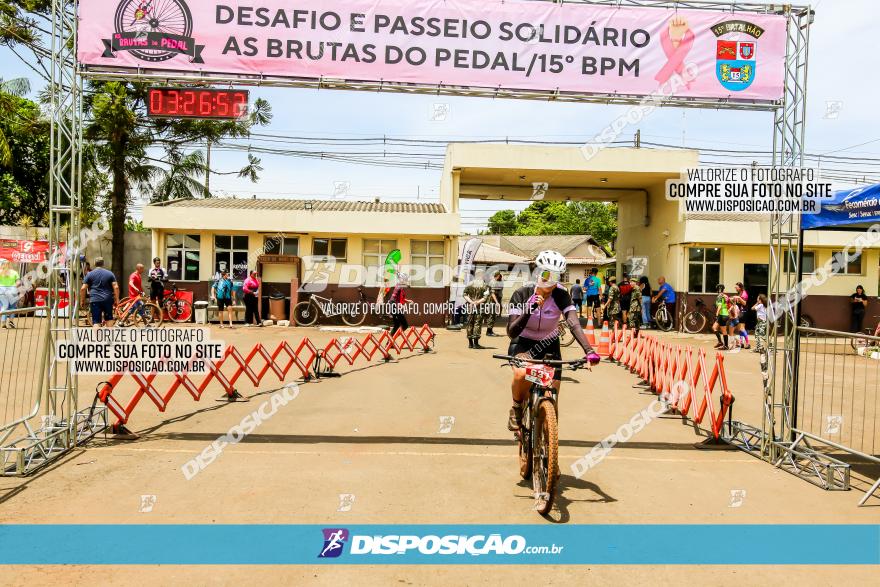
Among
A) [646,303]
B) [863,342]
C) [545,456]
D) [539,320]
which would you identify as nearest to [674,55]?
[539,320]

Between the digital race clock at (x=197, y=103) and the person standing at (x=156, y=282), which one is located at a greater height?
the digital race clock at (x=197, y=103)

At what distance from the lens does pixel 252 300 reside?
22203 mm

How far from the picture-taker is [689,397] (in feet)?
31.7

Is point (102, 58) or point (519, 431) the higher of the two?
point (102, 58)

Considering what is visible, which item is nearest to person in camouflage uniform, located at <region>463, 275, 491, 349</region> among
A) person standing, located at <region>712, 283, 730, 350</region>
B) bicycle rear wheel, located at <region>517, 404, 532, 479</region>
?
person standing, located at <region>712, 283, 730, 350</region>

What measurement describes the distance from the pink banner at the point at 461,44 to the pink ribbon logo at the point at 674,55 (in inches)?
0.5

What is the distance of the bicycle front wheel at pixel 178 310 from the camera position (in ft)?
71.1

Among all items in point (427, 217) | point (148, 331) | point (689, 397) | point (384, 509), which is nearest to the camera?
point (384, 509)

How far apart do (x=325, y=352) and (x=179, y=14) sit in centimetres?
640

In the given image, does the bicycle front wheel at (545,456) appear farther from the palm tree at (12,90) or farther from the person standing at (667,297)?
the palm tree at (12,90)

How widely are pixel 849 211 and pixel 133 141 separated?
24440mm

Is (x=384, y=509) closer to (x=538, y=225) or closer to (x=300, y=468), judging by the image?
(x=300, y=468)

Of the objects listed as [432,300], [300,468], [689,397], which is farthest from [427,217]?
[300,468]

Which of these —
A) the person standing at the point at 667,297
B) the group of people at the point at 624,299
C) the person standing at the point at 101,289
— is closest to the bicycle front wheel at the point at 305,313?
the person standing at the point at 101,289
